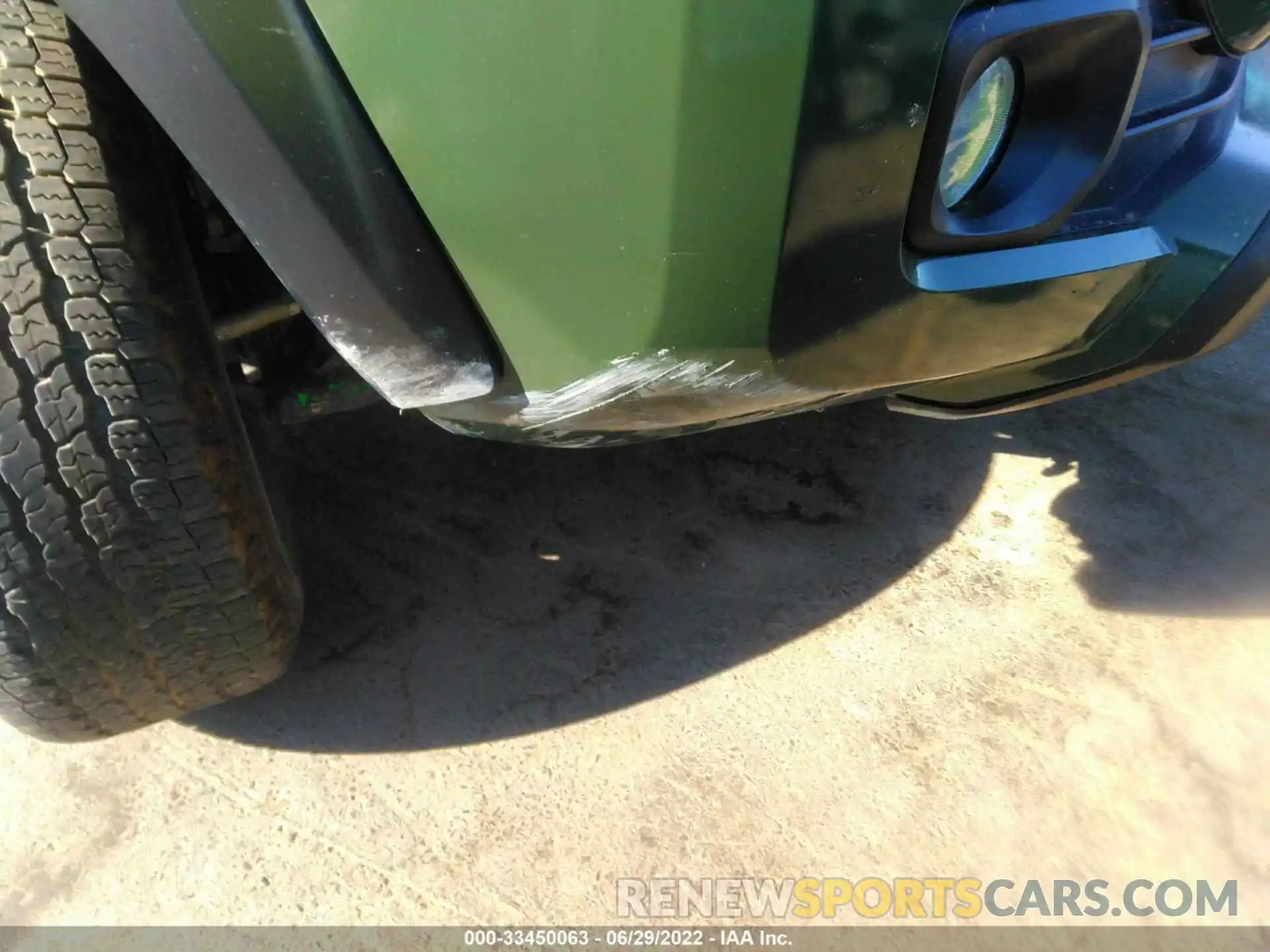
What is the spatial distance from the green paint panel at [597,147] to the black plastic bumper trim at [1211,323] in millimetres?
698

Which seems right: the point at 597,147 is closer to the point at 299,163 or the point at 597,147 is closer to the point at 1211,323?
the point at 299,163

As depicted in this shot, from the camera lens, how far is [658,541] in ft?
6.84

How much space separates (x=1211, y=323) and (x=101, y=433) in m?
1.57

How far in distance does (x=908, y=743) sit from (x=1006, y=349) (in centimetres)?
75

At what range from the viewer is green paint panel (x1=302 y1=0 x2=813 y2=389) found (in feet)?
3.15

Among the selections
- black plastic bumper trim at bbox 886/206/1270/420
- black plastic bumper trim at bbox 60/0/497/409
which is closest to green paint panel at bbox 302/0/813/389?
black plastic bumper trim at bbox 60/0/497/409

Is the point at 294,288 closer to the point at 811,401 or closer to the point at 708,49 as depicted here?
the point at 708,49

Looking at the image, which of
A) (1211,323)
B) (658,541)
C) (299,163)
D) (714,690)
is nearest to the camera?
(299,163)

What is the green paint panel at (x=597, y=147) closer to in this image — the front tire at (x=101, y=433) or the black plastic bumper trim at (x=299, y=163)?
the black plastic bumper trim at (x=299, y=163)

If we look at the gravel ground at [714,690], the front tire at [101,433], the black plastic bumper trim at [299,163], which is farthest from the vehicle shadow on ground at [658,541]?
the black plastic bumper trim at [299,163]

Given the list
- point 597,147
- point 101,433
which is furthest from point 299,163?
point 101,433

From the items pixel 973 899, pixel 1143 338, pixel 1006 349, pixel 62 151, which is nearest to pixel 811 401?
pixel 1006 349

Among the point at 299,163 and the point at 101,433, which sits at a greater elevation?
the point at 299,163

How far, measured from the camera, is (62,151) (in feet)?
3.75
